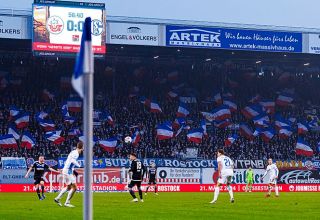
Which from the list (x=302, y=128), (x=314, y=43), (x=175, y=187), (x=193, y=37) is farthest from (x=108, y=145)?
(x=302, y=128)

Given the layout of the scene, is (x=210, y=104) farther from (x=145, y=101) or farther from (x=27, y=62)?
(x=27, y=62)


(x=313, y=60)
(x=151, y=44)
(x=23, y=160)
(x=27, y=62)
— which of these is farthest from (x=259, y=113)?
(x=23, y=160)

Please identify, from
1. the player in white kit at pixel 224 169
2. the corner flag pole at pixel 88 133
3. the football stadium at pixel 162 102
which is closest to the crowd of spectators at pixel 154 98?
the football stadium at pixel 162 102

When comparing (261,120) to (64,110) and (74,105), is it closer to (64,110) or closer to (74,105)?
(74,105)

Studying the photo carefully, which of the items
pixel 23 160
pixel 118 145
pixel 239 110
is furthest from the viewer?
pixel 239 110

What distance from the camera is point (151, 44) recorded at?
2260 inches

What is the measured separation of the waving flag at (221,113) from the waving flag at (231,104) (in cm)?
100

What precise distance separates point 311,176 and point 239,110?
12409 millimetres

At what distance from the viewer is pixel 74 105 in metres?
64.5

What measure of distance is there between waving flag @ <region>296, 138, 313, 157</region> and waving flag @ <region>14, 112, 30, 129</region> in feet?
75.6

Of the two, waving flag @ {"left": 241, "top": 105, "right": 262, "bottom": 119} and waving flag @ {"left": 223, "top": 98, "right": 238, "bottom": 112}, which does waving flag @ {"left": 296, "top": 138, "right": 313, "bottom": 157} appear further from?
waving flag @ {"left": 223, "top": 98, "right": 238, "bottom": 112}

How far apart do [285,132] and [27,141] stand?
23214 mm

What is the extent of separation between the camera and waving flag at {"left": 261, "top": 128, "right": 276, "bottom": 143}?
66.9m

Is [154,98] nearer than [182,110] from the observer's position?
No
